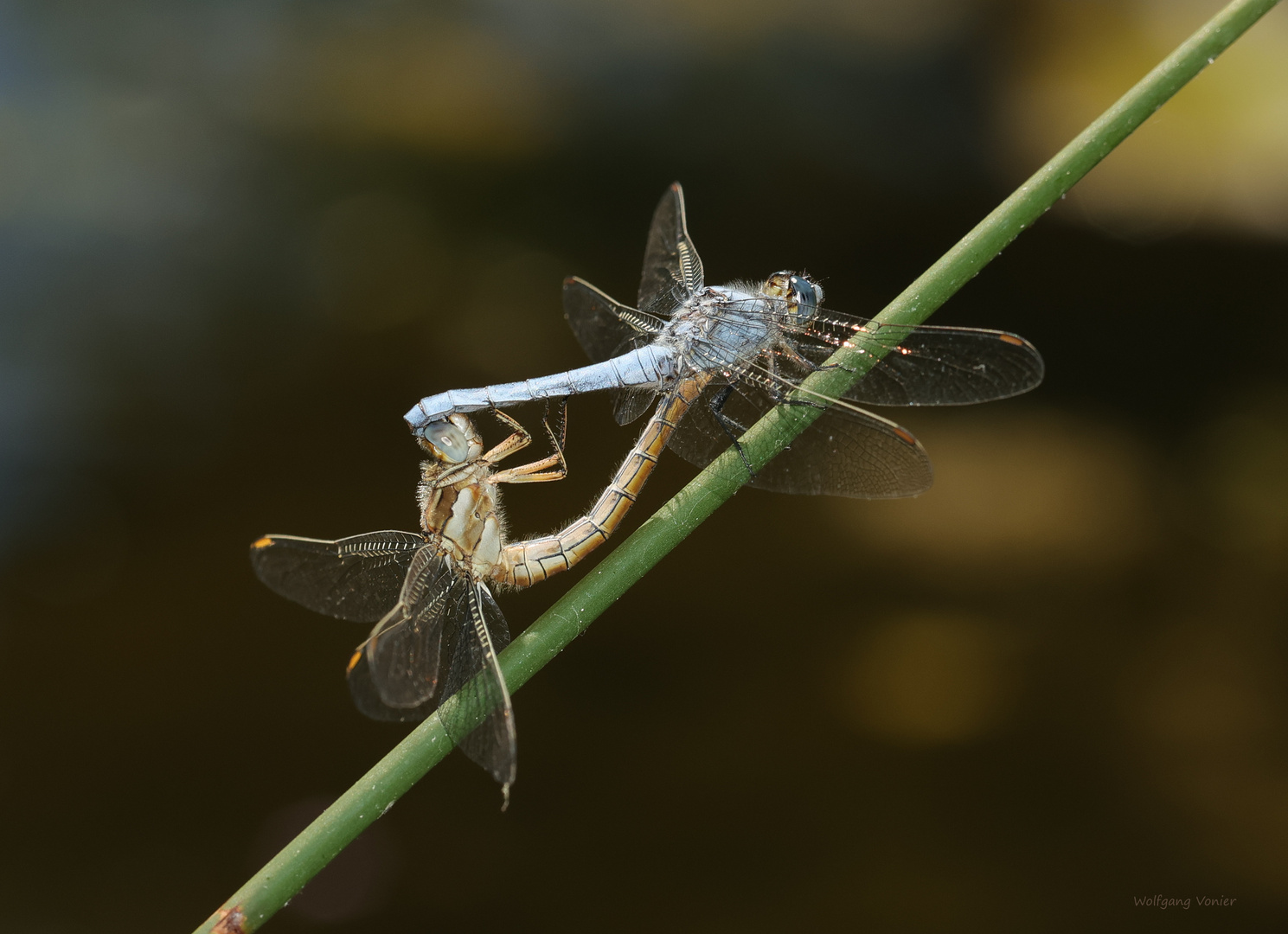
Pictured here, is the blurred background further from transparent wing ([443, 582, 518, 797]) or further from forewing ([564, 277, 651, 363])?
transparent wing ([443, 582, 518, 797])

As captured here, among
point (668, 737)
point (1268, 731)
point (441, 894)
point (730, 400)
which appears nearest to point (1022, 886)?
point (1268, 731)

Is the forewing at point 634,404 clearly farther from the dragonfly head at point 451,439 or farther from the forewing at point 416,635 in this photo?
the forewing at point 416,635

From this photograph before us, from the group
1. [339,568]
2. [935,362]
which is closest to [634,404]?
[935,362]

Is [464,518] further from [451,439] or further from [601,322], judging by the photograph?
[601,322]

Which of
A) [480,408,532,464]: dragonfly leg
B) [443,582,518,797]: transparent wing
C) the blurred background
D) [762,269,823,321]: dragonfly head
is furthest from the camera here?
the blurred background

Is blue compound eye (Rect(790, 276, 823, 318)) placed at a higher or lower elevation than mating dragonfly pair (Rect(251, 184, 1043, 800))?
higher

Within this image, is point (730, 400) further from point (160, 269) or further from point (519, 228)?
point (160, 269)

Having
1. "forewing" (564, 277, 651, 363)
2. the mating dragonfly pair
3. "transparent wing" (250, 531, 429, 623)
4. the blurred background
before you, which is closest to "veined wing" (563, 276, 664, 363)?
"forewing" (564, 277, 651, 363)
